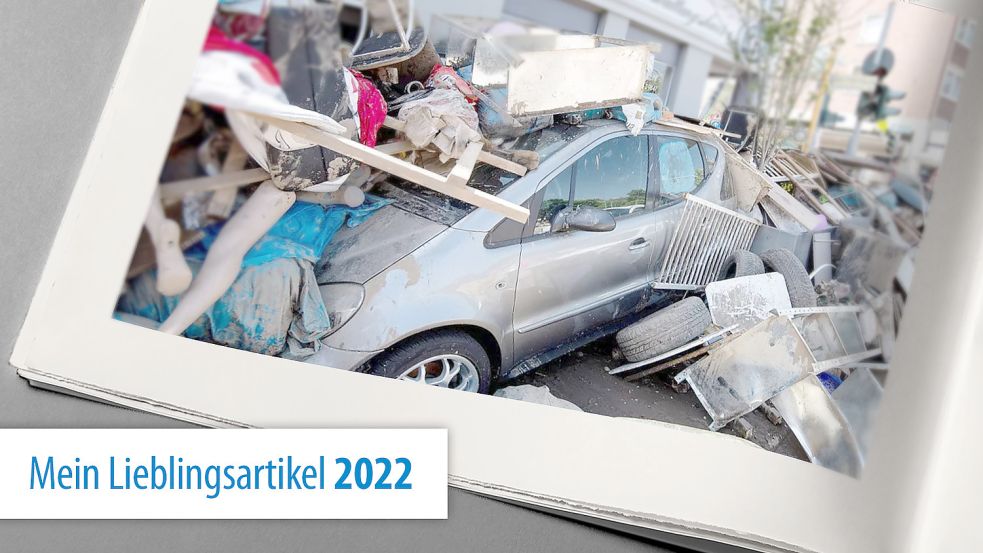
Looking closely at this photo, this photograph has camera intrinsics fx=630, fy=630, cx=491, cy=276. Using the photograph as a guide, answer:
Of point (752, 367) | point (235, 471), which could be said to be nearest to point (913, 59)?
point (752, 367)

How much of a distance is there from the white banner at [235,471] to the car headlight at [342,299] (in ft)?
1.26

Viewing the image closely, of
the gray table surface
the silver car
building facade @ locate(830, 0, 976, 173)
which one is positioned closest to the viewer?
building facade @ locate(830, 0, 976, 173)

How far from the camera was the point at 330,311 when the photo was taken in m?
1.86

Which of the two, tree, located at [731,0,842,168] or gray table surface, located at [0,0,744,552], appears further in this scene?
gray table surface, located at [0,0,744,552]

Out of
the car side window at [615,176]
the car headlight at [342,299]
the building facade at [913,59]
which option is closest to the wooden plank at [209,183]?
the car headlight at [342,299]

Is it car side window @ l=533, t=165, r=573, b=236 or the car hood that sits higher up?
car side window @ l=533, t=165, r=573, b=236

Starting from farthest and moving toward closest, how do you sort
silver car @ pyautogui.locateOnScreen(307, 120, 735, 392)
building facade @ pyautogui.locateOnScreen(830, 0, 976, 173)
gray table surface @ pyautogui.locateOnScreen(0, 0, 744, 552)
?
1. gray table surface @ pyautogui.locateOnScreen(0, 0, 744, 552)
2. silver car @ pyautogui.locateOnScreen(307, 120, 735, 392)
3. building facade @ pyautogui.locateOnScreen(830, 0, 976, 173)

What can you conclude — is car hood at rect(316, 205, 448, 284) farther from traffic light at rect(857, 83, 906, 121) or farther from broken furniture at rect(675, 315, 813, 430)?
traffic light at rect(857, 83, 906, 121)

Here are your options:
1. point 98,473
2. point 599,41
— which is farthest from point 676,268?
point 98,473

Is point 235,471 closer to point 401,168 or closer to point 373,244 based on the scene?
point 373,244

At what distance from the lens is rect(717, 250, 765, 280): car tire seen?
6.17 ft

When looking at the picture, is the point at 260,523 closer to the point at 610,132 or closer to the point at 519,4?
the point at 610,132

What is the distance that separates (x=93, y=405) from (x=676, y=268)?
6.23 ft

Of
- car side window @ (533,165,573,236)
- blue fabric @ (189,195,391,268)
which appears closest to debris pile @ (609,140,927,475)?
car side window @ (533,165,573,236)
